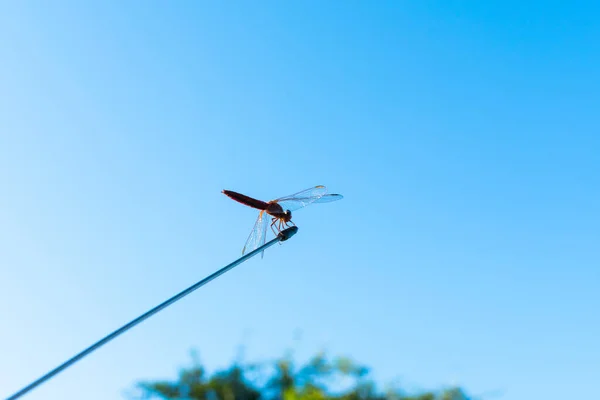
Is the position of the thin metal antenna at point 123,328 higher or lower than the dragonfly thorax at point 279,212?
lower

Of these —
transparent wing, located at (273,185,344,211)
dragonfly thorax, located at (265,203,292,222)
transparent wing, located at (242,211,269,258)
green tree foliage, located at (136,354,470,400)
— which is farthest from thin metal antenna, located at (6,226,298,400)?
green tree foliage, located at (136,354,470,400)

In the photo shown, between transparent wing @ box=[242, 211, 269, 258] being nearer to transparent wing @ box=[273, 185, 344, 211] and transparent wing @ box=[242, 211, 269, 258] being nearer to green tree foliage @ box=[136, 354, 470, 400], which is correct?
transparent wing @ box=[273, 185, 344, 211]

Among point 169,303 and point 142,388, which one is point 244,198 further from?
point 142,388

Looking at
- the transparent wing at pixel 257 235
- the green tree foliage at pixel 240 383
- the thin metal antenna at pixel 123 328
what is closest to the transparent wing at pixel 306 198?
the transparent wing at pixel 257 235

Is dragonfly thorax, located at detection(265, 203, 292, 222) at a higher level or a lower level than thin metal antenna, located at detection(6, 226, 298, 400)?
higher

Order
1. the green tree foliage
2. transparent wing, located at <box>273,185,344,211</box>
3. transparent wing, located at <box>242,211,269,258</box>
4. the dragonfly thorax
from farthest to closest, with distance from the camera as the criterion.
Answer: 1. the green tree foliage
2. transparent wing, located at <box>273,185,344,211</box>
3. the dragonfly thorax
4. transparent wing, located at <box>242,211,269,258</box>

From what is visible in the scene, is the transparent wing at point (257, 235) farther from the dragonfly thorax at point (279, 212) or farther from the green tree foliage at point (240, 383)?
the green tree foliage at point (240, 383)

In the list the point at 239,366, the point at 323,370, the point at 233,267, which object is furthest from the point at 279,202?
the point at 239,366

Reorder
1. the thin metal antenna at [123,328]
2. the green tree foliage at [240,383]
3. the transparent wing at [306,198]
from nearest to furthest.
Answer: the thin metal antenna at [123,328]
the transparent wing at [306,198]
the green tree foliage at [240,383]
